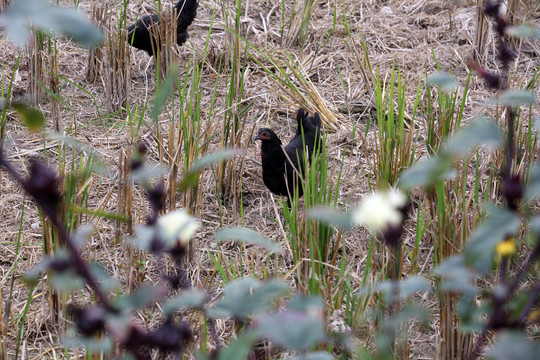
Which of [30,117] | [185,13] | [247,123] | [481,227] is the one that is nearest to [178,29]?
[185,13]

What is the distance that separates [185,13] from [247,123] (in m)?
1.15

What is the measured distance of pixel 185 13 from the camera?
4.17 m

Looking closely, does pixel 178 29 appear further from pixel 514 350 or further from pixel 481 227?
pixel 514 350

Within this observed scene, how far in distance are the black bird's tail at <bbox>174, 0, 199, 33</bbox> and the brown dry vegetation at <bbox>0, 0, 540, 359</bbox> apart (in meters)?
0.17

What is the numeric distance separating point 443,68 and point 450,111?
1.61m

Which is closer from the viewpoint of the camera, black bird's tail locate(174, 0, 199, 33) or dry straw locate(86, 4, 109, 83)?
dry straw locate(86, 4, 109, 83)

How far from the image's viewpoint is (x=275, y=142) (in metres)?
2.97

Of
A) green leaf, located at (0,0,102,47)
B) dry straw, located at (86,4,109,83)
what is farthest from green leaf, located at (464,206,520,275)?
dry straw, located at (86,4,109,83)

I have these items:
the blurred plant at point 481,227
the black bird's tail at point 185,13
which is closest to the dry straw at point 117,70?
the black bird's tail at point 185,13

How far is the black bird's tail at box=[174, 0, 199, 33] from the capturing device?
407 cm

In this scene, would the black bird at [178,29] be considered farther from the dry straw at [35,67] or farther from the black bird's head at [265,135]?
the black bird's head at [265,135]

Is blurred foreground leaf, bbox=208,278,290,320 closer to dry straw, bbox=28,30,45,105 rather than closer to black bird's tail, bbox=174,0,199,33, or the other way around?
dry straw, bbox=28,30,45,105

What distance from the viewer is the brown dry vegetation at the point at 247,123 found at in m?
2.19

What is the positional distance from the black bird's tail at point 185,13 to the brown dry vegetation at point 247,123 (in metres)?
0.17
